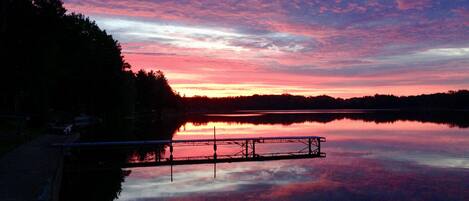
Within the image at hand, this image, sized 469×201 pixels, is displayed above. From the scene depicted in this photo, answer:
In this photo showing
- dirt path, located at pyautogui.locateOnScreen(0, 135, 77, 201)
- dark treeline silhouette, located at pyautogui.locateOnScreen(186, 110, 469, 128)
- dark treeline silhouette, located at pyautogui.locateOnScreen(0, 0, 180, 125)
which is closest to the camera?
dirt path, located at pyautogui.locateOnScreen(0, 135, 77, 201)

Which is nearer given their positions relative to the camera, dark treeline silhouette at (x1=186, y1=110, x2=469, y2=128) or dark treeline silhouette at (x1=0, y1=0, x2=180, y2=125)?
dark treeline silhouette at (x1=0, y1=0, x2=180, y2=125)

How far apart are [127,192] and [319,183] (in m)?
11.1

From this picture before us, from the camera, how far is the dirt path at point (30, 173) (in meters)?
16.0

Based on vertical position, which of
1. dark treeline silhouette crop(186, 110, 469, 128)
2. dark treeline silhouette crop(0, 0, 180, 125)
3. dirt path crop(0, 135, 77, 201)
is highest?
dark treeline silhouette crop(0, 0, 180, 125)

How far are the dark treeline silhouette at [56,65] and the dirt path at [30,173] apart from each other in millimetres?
6921

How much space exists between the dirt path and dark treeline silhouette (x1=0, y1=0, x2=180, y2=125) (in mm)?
6921

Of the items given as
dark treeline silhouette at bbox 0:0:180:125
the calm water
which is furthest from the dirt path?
dark treeline silhouette at bbox 0:0:180:125

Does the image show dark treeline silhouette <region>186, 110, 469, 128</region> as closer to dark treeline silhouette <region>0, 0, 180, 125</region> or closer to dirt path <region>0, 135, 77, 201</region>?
dark treeline silhouette <region>0, 0, 180, 125</region>

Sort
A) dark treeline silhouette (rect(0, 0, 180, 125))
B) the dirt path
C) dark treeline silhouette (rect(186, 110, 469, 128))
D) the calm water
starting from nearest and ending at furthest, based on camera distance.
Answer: the dirt path, the calm water, dark treeline silhouette (rect(0, 0, 180, 125)), dark treeline silhouette (rect(186, 110, 469, 128))

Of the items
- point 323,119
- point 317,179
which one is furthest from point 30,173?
point 323,119

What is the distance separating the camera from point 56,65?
46594 mm

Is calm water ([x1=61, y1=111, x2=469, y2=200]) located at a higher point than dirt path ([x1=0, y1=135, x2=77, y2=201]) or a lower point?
lower

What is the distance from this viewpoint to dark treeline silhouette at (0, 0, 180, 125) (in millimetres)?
33188

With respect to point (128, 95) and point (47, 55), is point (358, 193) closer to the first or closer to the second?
point (47, 55)
